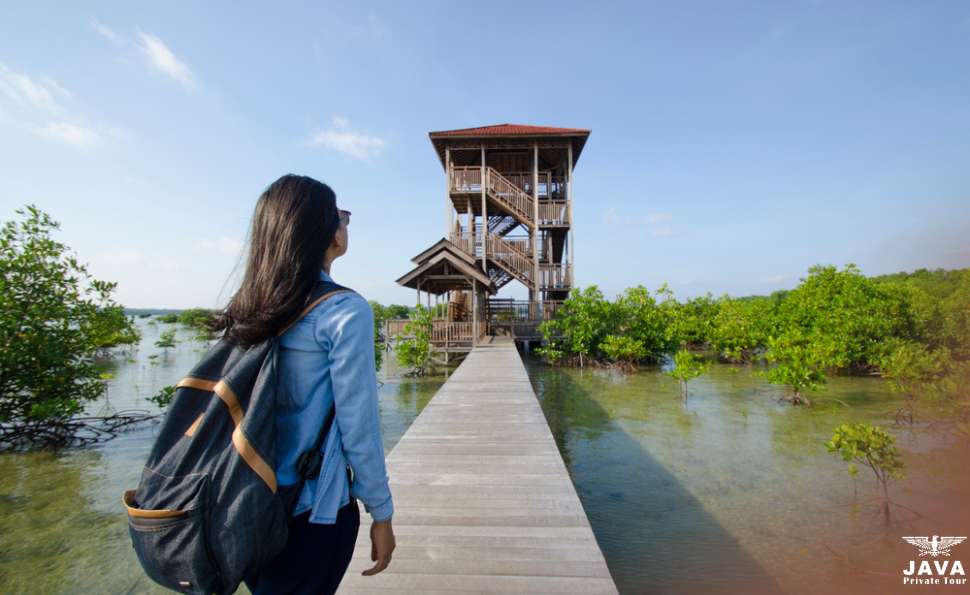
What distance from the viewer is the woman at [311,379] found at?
3.99 ft

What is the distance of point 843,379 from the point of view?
40.5 feet

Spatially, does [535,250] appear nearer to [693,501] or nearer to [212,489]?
[693,501]

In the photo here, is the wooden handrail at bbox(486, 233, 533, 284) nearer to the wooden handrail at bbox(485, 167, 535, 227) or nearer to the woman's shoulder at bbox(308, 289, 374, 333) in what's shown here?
the wooden handrail at bbox(485, 167, 535, 227)

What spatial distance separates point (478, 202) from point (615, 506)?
15.6 meters

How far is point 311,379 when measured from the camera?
4.10ft

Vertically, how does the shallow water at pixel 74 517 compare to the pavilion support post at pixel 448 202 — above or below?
below

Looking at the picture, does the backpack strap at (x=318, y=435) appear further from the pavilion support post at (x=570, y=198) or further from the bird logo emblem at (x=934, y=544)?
the pavilion support post at (x=570, y=198)

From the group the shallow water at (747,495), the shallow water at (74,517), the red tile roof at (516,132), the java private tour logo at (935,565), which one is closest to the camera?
the java private tour logo at (935,565)

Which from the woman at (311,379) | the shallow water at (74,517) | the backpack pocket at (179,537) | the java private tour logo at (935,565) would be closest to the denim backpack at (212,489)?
the backpack pocket at (179,537)

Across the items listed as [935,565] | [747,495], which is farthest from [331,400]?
[747,495]

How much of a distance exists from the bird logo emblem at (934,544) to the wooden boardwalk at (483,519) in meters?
3.61

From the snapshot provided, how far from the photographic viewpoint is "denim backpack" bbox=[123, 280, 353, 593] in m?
1.04

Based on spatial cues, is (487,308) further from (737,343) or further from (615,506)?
(615,506)

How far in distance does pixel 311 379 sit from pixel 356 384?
0.44 ft
